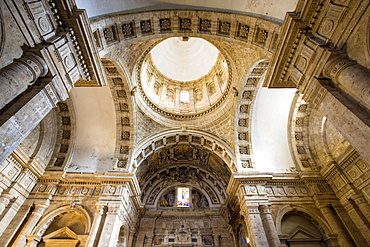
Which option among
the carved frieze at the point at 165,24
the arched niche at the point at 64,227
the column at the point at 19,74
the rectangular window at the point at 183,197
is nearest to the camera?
the column at the point at 19,74

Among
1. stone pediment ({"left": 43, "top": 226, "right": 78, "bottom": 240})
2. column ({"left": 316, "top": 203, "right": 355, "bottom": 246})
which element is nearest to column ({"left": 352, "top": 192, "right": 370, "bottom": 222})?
column ({"left": 316, "top": 203, "right": 355, "bottom": 246})

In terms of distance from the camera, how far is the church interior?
3.98m

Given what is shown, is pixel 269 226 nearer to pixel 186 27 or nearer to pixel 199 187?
pixel 199 187

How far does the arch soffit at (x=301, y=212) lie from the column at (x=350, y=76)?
7.02 meters

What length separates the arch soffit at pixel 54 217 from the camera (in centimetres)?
837

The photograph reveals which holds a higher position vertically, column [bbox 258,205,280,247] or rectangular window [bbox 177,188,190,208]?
rectangular window [bbox 177,188,190,208]

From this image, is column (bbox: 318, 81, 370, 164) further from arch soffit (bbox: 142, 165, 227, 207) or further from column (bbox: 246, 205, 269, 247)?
arch soffit (bbox: 142, 165, 227, 207)

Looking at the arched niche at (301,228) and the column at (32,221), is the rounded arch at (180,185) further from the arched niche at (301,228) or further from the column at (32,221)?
the column at (32,221)

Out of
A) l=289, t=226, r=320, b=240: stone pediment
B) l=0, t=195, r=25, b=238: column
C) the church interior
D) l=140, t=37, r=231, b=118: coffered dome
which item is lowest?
l=289, t=226, r=320, b=240: stone pediment

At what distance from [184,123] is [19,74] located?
970 centimetres

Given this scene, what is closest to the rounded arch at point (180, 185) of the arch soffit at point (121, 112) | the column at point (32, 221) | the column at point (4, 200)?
the arch soffit at point (121, 112)

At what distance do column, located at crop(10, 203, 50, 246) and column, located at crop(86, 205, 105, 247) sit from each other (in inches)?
103

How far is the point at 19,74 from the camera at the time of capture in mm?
3557

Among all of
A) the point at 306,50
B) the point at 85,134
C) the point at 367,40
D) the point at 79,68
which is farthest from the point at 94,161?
the point at 367,40
